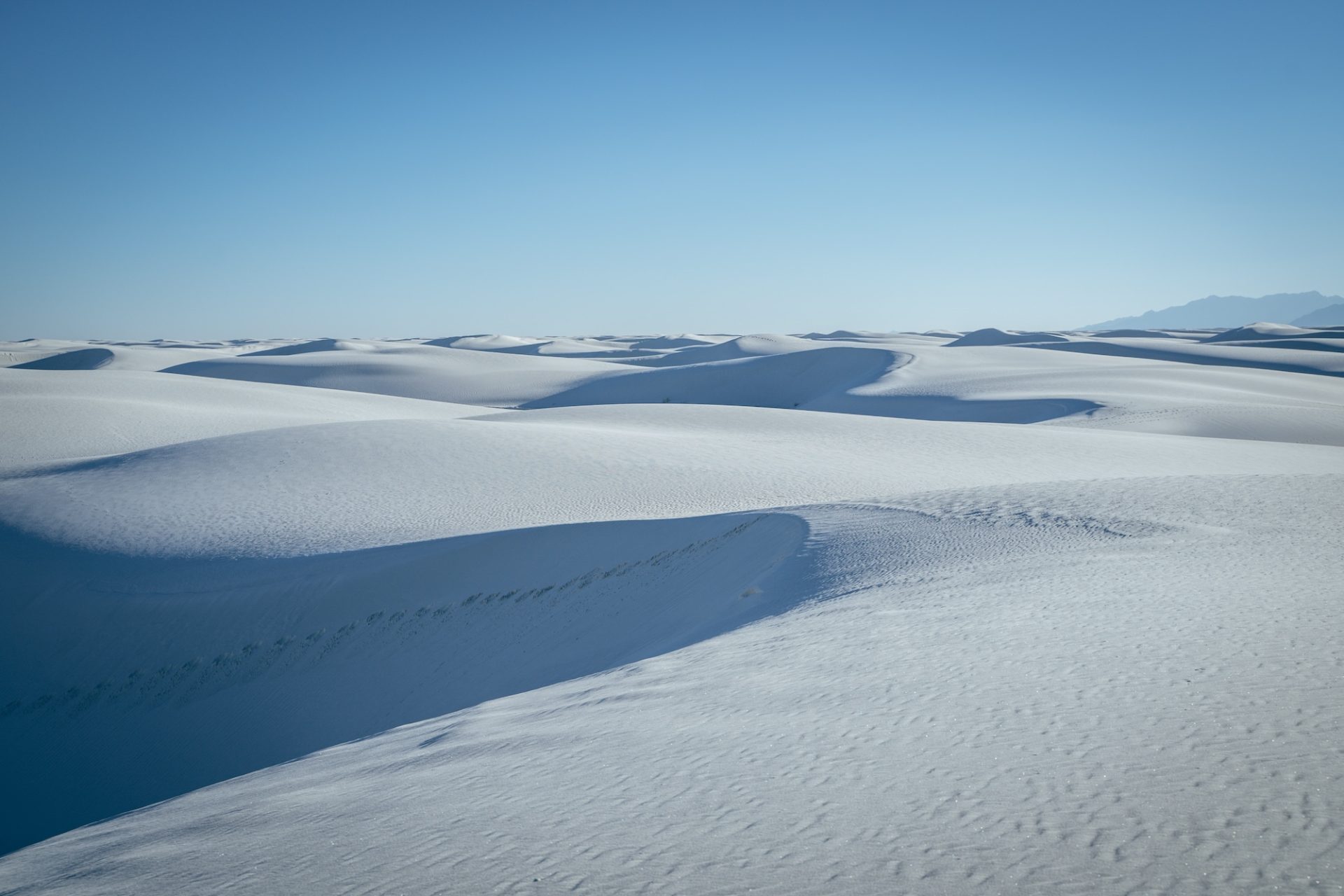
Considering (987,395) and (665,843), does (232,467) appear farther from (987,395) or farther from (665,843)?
(987,395)

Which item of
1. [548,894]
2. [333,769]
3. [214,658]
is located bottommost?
[214,658]

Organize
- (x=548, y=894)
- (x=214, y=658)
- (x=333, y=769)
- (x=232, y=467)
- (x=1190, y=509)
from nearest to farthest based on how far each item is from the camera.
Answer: (x=548, y=894)
(x=333, y=769)
(x=1190, y=509)
(x=214, y=658)
(x=232, y=467)

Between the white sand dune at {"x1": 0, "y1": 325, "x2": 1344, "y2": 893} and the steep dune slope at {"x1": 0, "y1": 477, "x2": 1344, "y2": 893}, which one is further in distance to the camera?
the white sand dune at {"x1": 0, "y1": 325, "x2": 1344, "y2": 893}

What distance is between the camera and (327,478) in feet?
49.2

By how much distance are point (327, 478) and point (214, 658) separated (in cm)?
462

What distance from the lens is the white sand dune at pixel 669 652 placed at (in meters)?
3.22

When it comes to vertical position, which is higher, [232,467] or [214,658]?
[232,467]

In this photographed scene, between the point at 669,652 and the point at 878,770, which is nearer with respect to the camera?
the point at 878,770

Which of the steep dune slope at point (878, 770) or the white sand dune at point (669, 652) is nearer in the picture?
the steep dune slope at point (878, 770)

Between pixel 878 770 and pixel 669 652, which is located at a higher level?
pixel 878 770

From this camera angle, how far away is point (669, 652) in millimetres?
6715

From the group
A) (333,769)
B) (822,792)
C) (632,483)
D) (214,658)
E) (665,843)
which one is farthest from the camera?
(632,483)

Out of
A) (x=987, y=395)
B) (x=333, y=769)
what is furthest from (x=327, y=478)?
(x=987, y=395)

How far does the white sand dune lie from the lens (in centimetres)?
322
